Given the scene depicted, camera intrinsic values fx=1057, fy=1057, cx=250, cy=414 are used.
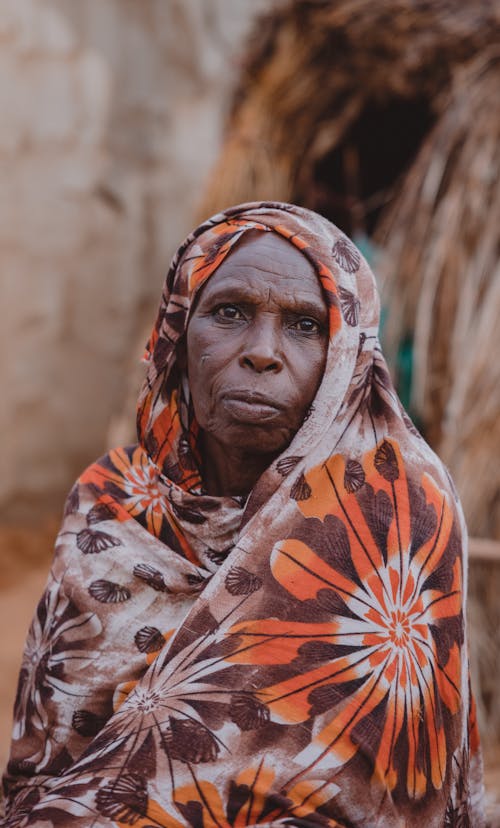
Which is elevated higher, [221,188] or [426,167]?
[426,167]

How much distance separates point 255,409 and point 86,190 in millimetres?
4483

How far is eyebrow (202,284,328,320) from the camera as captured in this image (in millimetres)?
1858

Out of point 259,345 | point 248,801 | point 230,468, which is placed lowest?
point 248,801

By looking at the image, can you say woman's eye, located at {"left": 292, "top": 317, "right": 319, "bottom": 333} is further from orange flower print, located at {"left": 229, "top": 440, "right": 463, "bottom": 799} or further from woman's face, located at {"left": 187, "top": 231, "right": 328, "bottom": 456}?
orange flower print, located at {"left": 229, "top": 440, "right": 463, "bottom": 799}

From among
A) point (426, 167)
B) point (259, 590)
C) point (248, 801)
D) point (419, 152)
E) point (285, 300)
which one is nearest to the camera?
point (248, 801)

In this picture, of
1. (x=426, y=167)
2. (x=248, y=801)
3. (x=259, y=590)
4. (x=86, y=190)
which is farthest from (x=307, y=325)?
(x=86, y=190)

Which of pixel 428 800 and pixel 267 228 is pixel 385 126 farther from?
pixel 428 800

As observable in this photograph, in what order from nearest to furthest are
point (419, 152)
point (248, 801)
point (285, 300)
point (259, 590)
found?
point (248, 801), point (259, 590), point (285, 300), point (419, 152)

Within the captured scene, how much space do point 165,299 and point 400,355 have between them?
7.45 feet

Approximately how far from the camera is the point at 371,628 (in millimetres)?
1733

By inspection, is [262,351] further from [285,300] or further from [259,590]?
[259,590]

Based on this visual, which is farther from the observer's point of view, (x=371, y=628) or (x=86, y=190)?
(x=86, y=190)

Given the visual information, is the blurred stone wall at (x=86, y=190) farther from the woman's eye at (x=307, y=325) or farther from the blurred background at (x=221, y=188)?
the woman's eye at (x=307, y=325)

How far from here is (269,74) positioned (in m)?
4.87
